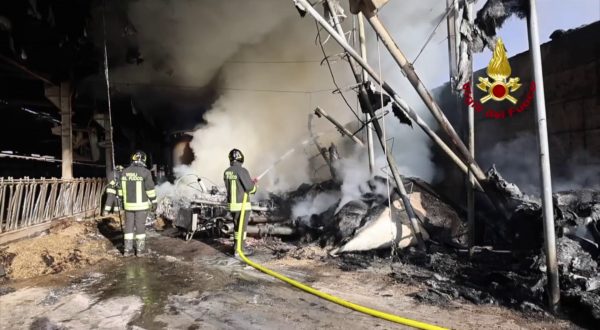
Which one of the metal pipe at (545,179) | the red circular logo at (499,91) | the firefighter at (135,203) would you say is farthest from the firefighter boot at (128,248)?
the red circular logo at (499,91)

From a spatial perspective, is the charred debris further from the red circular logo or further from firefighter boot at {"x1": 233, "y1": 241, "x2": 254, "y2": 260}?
the red circular logo

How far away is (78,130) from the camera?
11750 millimetres

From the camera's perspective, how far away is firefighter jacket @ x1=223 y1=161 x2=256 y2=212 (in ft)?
20.6

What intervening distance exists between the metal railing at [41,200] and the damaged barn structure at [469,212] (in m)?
2.37

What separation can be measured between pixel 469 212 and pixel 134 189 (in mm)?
5009

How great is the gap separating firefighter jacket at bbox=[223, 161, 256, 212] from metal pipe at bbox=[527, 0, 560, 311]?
404 cm

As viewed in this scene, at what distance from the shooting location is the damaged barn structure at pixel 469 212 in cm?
411

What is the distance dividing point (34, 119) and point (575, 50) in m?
13.7

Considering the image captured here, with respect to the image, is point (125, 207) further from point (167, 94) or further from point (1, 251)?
point (167, 94)

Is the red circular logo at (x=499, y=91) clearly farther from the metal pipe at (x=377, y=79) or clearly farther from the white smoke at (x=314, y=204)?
the white smoke at (x=314, y=204)

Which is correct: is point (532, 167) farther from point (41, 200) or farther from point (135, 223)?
point (41, 200)

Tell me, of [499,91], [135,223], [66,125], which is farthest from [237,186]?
[66,125]

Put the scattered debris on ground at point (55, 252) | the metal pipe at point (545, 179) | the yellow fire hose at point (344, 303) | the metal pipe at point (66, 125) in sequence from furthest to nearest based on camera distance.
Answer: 1. the metal pipe at point (66, 125)
2. the scattered debris on ground at point (55, 252)
3. the metal pipe at point (545, 179)
4. the yellow fire hose at point (344, 303)

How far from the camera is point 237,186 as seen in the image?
6.30m
